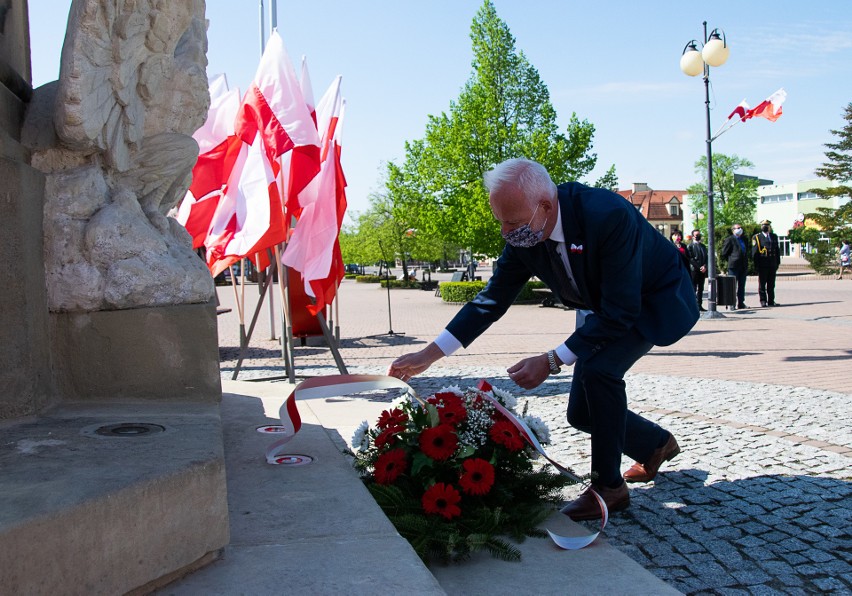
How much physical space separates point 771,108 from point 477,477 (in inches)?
577

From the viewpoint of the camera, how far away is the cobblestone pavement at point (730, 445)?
125 inches

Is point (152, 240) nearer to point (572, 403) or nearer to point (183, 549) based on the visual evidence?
point (183, 549)

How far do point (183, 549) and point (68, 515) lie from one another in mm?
396

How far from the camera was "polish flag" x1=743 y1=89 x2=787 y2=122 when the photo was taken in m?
15.3

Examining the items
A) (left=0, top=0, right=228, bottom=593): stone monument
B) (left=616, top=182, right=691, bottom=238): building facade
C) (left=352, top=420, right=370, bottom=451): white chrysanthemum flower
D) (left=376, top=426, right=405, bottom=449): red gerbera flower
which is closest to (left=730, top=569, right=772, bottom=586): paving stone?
(left=376, top=426, right=405, bottom=449): red gerbera flower

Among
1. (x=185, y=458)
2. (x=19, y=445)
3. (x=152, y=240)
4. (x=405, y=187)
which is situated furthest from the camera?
(x=405, y=187)

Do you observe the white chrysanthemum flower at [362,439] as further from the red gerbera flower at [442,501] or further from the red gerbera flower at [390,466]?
the red gerbera flower at [442,501]

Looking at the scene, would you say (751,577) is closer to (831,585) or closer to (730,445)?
(831,585)

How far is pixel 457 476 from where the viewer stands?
331 centimetres

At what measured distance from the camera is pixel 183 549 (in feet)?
7.12

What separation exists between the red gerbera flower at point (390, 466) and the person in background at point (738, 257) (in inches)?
664

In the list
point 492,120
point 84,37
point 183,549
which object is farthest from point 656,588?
point 492,120

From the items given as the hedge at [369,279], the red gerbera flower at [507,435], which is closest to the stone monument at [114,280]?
the red gerbera flower at [507,435]

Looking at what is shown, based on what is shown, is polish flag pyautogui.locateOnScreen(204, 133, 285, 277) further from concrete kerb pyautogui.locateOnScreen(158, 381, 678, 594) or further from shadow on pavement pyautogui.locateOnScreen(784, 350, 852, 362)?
shadow on pavement pyautogui.locateOnScreen(784, 350, 852, 362)
